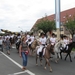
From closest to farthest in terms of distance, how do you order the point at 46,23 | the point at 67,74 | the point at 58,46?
the point at 67,74 → the point at 58,46 → the point at 46,23

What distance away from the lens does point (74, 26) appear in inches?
1775

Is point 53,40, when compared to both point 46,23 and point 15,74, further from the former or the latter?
point 46,23

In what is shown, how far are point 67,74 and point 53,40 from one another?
19.0 ft

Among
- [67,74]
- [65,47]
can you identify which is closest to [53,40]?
[65,47]

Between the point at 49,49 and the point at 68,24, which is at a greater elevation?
the point at 68,24

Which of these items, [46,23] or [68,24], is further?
[46,23]

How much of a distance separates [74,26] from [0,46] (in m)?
27.3

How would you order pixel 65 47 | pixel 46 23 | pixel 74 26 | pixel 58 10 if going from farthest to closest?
1. pixel 46 23
2. pixel 74 26
3. pixel 58 10
4. pixel 65 47

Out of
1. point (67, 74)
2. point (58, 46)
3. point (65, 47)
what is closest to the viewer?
point (67, 74)

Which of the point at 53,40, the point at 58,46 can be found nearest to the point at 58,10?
the point at 53,40

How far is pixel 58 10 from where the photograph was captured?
20.9 meters

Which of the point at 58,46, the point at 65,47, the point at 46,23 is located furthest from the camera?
the point at 46,23

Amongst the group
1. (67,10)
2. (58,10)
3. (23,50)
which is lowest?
(23,50)

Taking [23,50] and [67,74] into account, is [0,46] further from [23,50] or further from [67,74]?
[67,74]
